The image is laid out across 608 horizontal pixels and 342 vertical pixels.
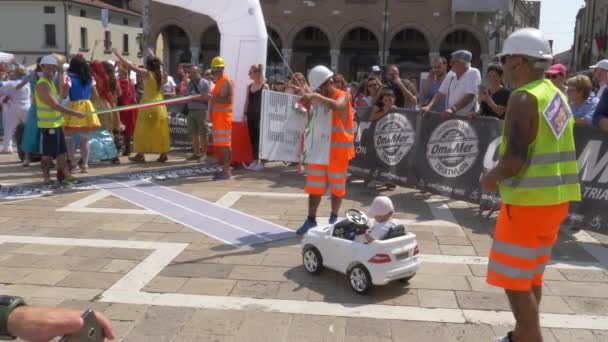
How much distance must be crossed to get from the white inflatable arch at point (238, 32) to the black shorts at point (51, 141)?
302 cm

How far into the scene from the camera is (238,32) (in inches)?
390

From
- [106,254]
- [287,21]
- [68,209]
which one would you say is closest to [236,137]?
[68,209]

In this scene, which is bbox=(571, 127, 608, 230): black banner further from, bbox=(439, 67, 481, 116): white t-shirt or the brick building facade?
the brick building facade

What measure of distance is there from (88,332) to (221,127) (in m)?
7.81

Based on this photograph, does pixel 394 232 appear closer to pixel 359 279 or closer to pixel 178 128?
pixel 359 279

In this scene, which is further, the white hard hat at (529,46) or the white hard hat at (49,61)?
the white hard hat at (49,61)

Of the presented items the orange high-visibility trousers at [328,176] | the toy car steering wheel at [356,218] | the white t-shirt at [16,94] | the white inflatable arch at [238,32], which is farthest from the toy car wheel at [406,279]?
the white t-shirt at [16,94]

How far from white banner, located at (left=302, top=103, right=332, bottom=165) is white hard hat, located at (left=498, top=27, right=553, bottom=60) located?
9.63 ft

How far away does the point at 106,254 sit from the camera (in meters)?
5.48

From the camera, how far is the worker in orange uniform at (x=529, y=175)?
9.62 ft

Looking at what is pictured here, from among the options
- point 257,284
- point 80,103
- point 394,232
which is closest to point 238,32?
point 80,103

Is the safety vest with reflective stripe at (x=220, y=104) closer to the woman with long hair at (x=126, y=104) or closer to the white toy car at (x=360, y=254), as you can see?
the woman with long hair at (x=126, y=104)

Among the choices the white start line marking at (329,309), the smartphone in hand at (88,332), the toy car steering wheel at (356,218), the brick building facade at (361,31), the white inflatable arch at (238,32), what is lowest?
the white start line marking at (329,309)

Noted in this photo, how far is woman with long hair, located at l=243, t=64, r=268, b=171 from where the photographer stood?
9.95 meters
